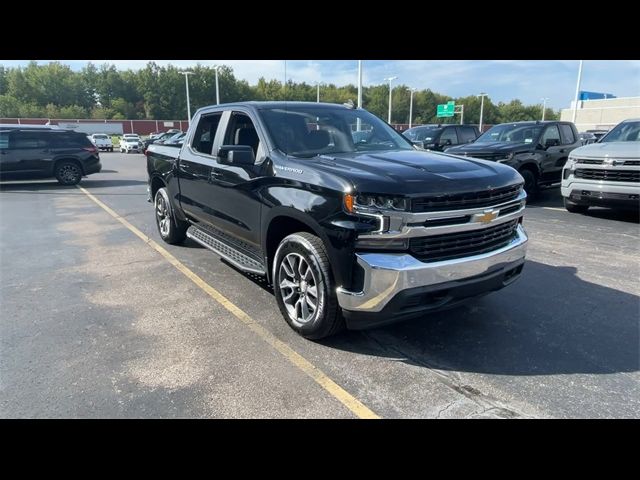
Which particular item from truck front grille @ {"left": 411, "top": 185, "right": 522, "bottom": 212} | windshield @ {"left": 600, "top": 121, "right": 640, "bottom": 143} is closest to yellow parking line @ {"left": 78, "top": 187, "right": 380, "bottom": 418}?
truck front grille @ {"left": 411, "top": 185, "right": 522, "bottom": 212}

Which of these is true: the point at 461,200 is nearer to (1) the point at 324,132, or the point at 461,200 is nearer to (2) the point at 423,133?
(1) the point at 324,132

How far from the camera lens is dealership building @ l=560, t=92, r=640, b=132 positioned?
7531 cm

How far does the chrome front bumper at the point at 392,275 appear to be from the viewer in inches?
120

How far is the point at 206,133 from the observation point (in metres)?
5.50

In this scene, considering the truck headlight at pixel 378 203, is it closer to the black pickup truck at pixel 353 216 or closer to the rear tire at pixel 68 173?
the black pickup truck at pixel 353 216

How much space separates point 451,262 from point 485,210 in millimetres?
544

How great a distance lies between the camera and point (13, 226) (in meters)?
8.58

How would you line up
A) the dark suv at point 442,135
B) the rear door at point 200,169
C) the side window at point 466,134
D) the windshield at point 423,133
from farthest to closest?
the side window at point 466,134 → the windshield at point 423,133 → the dark suv at point 442,135 → the rear door at point 200,169

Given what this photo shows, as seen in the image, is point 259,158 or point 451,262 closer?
point 451,262

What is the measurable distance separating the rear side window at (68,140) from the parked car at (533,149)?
11.9m

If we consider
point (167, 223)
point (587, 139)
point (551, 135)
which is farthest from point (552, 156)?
point (587, 139)

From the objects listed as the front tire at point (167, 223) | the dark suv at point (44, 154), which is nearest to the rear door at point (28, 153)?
the dark suv at point (44, 154)

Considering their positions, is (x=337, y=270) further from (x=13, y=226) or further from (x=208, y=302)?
(x=13, y=226)
